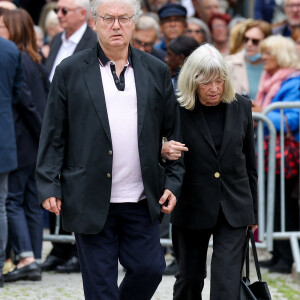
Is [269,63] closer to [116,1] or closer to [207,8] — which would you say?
[116,1]

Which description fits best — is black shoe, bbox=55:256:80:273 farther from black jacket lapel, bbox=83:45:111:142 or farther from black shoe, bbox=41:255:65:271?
black jacket lapel, bbox=83:45:111:142

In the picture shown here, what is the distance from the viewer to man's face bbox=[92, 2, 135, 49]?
4.73 m

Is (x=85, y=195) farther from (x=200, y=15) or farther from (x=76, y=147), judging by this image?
(x=200, y=15)

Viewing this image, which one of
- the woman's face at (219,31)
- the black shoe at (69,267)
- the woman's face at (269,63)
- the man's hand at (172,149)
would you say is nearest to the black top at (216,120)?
the man's hand at (172,149)

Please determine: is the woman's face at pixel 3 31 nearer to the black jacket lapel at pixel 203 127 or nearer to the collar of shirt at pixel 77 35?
the collar of shirt at pixel 77 35

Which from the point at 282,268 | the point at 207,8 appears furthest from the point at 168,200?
the point at 207,8

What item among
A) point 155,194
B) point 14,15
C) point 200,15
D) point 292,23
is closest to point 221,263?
point 155,194

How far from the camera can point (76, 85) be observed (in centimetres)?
474

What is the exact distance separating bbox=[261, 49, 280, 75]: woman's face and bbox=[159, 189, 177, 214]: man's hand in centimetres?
364

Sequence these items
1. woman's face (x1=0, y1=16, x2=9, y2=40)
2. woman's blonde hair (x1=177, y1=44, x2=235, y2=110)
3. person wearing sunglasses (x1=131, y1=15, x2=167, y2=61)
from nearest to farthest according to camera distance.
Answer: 1. woman's blonde hair (x1=177, y1=44, x2=235, y2=110)
2. woman's face (x1=0, y1=16, x2=9, y2=40)
3. person wearing sunglasses (x1=131, y1=15, x2=167, y2=61)

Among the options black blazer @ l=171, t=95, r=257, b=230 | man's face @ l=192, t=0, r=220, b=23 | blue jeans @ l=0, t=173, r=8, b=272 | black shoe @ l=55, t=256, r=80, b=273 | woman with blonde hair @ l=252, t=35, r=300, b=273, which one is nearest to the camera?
black blazer @ l=171, t=95, r=257, b=230

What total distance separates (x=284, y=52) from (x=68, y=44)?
1.97m

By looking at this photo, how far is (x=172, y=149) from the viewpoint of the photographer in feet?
15.8

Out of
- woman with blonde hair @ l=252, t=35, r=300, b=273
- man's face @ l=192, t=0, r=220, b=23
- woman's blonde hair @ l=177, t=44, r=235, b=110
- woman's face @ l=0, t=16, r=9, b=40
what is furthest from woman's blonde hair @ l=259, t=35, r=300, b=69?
man's face @ l=192, t=0, r=220, b=23
